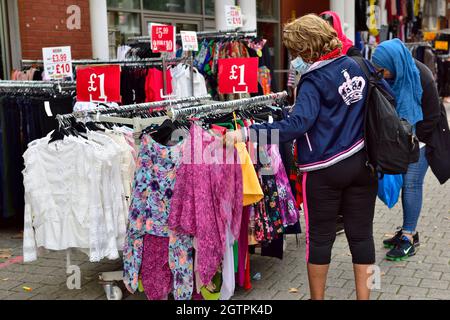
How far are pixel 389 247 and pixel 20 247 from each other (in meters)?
3.48

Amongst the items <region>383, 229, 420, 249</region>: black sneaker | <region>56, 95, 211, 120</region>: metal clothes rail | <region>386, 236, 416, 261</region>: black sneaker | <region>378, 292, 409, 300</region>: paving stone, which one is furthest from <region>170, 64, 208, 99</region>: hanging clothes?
<region>378, 292, 409, 300</region>: paving stone

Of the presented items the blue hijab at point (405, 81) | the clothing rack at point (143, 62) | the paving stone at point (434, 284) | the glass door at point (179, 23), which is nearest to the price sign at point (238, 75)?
the clothing rack at point (143, 62)

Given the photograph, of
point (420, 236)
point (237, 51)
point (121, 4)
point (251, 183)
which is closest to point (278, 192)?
point (251, 183)

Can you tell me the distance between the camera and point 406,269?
4668mm

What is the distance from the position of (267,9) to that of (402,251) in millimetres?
10608

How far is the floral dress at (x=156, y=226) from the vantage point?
375 centimetres

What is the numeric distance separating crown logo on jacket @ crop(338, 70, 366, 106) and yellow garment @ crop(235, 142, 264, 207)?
0.84m

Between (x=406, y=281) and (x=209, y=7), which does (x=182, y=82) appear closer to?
(x=406, y=281)

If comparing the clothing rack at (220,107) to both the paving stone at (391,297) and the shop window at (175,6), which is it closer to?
the paving stone at (391,297)

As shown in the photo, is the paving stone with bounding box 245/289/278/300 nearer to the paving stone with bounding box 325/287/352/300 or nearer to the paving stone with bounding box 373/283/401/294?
the paving stone with bounding box 325/287/352/300

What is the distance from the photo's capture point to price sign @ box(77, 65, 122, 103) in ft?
17.8

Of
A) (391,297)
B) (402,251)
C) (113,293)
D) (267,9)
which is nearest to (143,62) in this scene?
(113,293)

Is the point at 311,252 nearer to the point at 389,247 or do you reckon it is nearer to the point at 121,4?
the point at 389,247

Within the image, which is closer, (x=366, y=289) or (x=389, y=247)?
(x=366, y=289)
